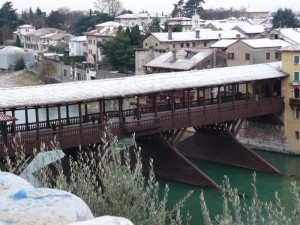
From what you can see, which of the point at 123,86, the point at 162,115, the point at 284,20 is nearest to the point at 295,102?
the point at 162,115

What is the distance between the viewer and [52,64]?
7169cm

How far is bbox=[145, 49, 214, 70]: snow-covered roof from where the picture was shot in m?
44.2

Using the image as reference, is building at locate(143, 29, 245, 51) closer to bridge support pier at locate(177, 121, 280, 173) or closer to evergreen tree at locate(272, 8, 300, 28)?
bridge support pier at locate(177, 121, 280, 173)

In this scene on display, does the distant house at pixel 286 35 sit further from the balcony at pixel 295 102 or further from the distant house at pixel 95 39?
the distant house at pixel 95 39

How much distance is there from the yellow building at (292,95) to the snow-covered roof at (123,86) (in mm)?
588

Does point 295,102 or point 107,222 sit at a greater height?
point 107,222

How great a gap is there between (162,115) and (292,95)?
394 inches

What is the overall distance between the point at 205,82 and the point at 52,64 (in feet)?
147

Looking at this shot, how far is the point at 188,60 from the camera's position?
45.2 m

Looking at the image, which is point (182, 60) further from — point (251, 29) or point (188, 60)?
point (251, 29)

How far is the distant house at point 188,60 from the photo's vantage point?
44.3m

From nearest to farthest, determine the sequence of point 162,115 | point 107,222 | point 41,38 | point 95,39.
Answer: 1. point 107,222
2. point 162,115
3. point 95,39
4. point 41,38

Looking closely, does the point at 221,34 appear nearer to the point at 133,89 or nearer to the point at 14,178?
the point at 133,89

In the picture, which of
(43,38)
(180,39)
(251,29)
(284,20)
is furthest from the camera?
(43,38)
